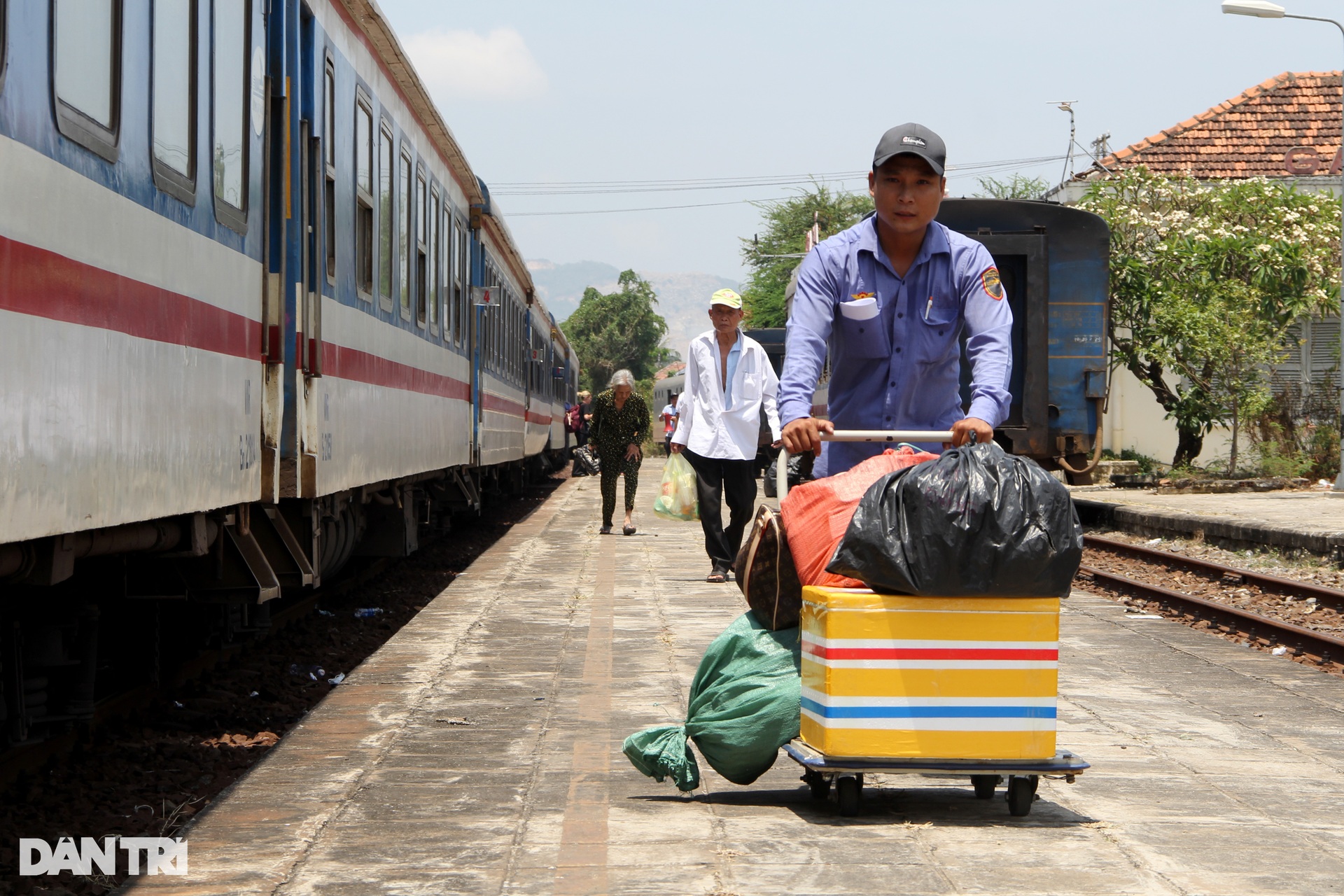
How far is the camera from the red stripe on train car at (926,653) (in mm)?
3982

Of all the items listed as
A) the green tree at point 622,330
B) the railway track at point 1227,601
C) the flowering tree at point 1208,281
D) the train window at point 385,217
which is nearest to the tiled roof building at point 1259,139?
the flowering tree at point 1208,281

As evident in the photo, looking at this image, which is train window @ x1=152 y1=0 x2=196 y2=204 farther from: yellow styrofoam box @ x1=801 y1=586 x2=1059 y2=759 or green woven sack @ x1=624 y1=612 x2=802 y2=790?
yellow styrofoam box @ x1=801 y1=586 x2=1059 y2=759

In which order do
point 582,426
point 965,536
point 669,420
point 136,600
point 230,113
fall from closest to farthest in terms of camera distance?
point 965,536 → point 230,113 → point 136,600 → point 669,420 → point 582,426

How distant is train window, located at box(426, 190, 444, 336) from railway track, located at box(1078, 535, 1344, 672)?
5528mm

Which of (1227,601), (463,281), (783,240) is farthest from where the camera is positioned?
(783,240)

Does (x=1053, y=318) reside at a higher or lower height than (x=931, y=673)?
higher

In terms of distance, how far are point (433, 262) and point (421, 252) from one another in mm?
758

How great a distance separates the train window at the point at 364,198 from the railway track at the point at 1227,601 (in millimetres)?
5020

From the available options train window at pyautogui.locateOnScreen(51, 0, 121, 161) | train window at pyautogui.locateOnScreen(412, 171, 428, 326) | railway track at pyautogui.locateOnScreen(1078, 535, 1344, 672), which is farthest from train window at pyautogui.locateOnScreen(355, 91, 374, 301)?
railway track at pyautogui.locateOnScreen(1078, 535, 1344, 672)

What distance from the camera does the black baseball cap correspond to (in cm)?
439

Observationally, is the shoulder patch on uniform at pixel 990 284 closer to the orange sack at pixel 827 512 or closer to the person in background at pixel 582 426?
the orange sack at pixel 827 512

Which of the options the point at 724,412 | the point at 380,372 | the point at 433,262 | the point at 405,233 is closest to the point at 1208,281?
the point at 433,262

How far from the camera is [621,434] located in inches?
621

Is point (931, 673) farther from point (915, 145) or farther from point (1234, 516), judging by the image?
point (1234, 516)
